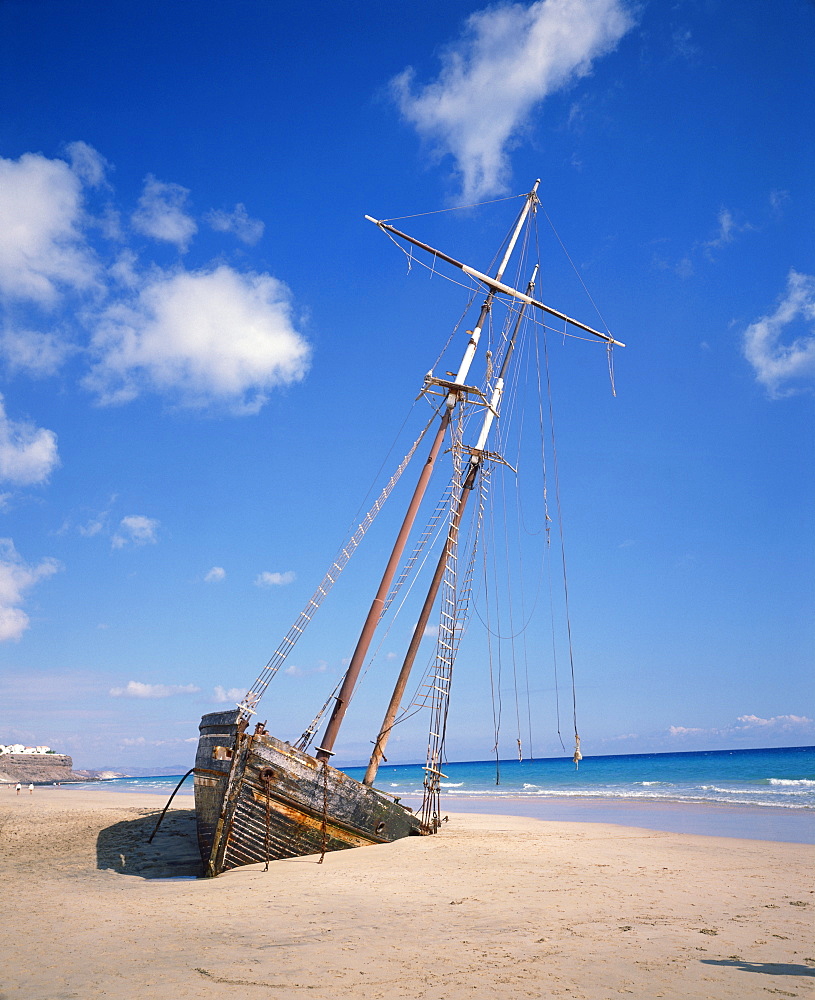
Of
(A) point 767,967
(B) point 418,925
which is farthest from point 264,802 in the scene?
(A) point 767,967

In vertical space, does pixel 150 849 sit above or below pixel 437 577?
below

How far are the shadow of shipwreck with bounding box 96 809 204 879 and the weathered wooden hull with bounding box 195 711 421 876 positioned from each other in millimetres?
936

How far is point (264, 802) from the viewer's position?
12695 mm

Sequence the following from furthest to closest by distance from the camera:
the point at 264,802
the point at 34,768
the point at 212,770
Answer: the point at 34,768 → the point at 212,770 → the point at 264,802

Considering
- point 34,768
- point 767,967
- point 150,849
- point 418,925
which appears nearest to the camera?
point 767,967

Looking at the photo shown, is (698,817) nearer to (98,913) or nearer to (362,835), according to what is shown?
(362,835)

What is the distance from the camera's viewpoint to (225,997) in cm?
613

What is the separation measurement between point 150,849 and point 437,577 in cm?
958

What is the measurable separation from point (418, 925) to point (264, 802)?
16.0 ft

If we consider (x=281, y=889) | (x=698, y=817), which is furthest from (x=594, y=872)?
(x=698, y=817)

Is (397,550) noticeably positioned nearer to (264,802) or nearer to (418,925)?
(264,802)

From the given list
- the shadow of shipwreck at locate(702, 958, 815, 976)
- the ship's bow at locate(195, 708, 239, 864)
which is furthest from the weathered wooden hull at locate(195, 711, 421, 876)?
→ the shadow of shipwreck at locate(702, 958, 815, 976)

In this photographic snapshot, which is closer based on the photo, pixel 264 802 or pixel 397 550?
pixel 264 802

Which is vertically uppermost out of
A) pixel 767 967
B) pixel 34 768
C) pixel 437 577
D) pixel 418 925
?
pixel 437 577
